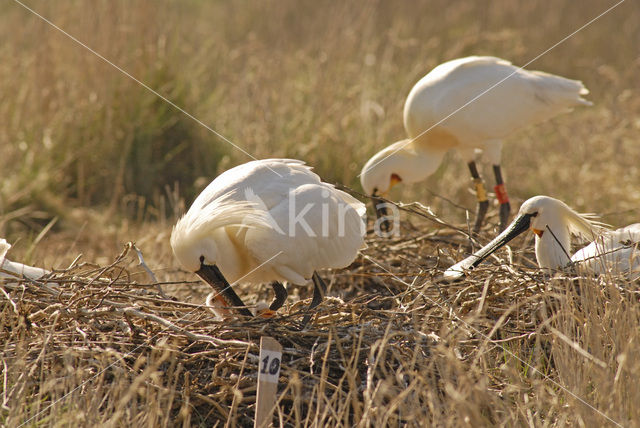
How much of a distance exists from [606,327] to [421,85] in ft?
11.0

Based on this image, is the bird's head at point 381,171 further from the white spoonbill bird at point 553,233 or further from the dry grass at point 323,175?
the white spoonbill bird at point 553,233

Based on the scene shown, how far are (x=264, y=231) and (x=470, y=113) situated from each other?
2660mm

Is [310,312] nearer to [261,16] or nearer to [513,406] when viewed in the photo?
[513,406]

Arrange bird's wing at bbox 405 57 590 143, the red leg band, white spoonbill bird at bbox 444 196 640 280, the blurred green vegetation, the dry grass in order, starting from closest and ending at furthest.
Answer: the dry grass → white spoonbill bird at bbox 444 196 640 280 → bird's wing at bbox 405 57 590 143 → the red leg band → the blurred green vegetation

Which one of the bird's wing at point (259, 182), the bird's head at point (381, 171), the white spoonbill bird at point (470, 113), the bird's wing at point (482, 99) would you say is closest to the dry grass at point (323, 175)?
the bird's head at point (381, 171)

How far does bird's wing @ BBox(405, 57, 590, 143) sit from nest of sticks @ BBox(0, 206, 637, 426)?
2.18 m

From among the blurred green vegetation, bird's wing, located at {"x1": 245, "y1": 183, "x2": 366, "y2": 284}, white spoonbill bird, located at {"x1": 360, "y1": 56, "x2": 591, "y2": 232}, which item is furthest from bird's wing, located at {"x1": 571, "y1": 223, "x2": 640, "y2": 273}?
the blurred green vegetation

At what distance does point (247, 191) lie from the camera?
4.19 m

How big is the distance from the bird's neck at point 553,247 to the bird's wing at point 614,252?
0.29 feet

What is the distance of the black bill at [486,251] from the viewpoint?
13.7 feet

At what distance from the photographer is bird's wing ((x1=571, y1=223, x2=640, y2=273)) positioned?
3.93 meters

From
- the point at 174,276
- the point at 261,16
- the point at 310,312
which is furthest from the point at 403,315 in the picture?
the point at 261,16

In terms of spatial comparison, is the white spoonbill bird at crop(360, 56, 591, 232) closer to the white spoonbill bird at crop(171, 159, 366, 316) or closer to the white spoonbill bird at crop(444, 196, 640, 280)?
the white spoonbill bird at crop(444, 196, 640, 280)

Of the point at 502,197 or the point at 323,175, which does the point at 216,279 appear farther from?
the point at 323,175
